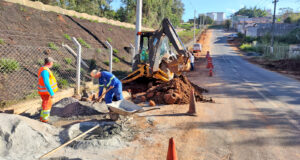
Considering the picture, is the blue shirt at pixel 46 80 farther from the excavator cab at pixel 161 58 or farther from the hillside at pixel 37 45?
the excavator cab at pixel 161 58

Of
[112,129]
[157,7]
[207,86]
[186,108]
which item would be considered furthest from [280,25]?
[112,129]

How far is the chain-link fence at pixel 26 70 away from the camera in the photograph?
6.57 m

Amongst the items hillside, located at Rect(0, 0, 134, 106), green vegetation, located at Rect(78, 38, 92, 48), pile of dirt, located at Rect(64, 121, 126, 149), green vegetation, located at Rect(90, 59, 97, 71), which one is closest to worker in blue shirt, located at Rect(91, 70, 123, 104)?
pile of dirt, located at Rect(64, 121, 126, 149)

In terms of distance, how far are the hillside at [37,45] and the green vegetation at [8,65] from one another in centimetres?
3

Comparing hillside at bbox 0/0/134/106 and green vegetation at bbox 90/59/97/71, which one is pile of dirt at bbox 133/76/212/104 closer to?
hillside at bbox 0/0/134/106

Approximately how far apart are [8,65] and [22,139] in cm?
379

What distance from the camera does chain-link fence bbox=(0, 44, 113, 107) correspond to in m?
6.57

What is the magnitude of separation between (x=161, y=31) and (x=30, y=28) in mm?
6540

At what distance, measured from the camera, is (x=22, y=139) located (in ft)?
14.0

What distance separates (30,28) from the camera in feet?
36.3

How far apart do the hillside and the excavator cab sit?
2526 millimetres

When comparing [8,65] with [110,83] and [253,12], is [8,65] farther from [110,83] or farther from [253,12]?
[253,12]

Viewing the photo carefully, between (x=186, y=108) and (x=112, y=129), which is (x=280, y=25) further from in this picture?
(x=112, y=129)

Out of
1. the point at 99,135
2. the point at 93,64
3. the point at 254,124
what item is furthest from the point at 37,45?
the point at 254,124
